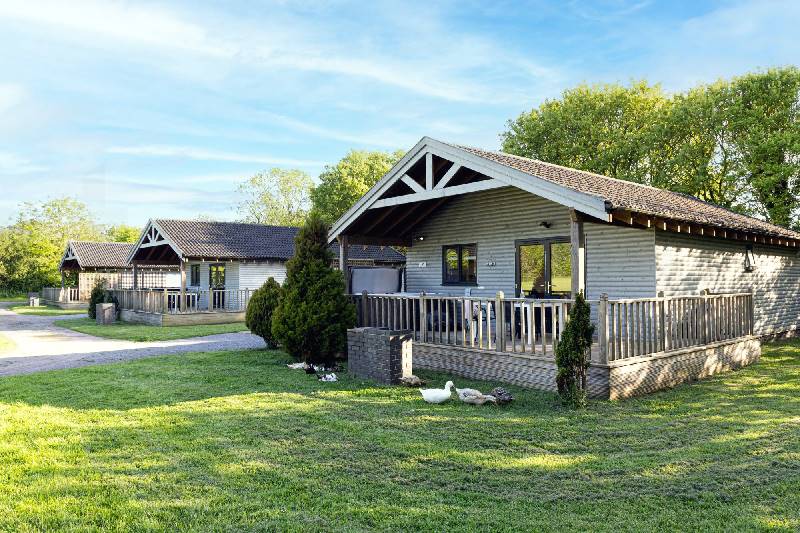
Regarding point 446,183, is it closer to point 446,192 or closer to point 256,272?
point 446,192

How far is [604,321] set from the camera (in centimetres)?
732

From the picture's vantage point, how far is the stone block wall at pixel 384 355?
27.1 ft

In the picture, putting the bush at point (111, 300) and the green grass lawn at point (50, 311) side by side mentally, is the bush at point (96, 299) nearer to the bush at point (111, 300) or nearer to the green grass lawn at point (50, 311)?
the bush at point (111, 300)

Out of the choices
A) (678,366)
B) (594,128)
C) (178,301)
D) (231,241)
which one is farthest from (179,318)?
(594,128)

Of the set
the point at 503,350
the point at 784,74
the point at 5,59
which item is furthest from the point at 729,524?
the point at 784,74

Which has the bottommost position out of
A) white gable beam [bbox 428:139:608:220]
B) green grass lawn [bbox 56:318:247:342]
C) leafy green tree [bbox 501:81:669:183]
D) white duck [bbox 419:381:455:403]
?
green grass lawn [bbox 56:318:247:342]

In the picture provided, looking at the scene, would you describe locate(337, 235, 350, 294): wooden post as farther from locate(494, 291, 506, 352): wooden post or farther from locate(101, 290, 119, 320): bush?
locate(101, 290, 119, 320): bush

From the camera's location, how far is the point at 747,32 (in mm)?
18953

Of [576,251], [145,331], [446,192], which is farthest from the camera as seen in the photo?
[145,331]

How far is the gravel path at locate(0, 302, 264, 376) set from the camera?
1097 cm

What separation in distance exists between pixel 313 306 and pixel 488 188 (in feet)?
12.9

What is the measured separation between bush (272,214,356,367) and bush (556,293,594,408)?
14.6ft

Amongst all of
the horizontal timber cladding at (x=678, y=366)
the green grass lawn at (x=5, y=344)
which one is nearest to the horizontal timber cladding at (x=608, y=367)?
the horizontal timber cladding at (x=678, y=366)

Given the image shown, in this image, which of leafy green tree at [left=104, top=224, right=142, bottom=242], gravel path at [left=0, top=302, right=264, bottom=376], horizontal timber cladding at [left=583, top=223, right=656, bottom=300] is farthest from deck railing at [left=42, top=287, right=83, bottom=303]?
horizontal timber cladding at [left=583, top=223, right=656, bottom=300]
